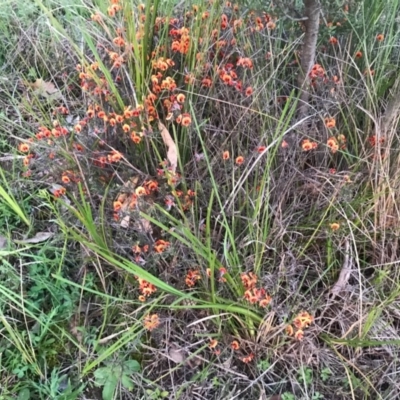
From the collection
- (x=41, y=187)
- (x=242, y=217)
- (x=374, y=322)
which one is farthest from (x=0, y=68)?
(x=374, y=322)

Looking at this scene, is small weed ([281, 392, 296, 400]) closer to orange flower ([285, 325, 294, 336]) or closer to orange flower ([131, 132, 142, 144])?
orange flower ([285, 325, 294, 336])

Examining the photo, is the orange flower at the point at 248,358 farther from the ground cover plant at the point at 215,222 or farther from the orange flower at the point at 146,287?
the orange flower at the point at 146,287

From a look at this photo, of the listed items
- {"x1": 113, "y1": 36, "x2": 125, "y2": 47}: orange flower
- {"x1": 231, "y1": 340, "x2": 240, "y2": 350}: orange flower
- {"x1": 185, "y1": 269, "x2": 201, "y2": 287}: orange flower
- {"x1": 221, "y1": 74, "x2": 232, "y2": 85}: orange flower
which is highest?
{"x1": 113, "y1": 36, "x2": 125, "y2": 47}: orange flower

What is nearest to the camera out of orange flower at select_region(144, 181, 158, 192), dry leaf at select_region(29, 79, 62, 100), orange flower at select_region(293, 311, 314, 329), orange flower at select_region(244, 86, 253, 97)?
orange flower at select_region(293, 311, 314, 329)

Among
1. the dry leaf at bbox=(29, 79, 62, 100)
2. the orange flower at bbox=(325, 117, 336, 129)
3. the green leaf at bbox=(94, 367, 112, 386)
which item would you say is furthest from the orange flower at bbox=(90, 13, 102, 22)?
the green leaf at bbox=(94, 367, 112, 386)

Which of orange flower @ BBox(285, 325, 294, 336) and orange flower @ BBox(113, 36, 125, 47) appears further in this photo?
orange flower @ BBox(113, 36, 125, 47)

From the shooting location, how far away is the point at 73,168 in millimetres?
1396

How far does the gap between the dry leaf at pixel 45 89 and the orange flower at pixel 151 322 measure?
810 mm

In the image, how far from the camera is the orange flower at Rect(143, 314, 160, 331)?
1220 millimetres

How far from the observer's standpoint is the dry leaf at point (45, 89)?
5.69ft

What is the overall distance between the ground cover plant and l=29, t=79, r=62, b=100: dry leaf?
0.19m

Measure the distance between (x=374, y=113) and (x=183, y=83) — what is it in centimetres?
51

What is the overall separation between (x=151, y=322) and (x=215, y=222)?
0.92 feet

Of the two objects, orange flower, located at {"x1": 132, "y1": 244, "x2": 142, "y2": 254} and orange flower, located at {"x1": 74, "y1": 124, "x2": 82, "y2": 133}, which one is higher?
orange flower, located at {"x1": 74, "y1": 124, "x2": 82, "y2": 133}
